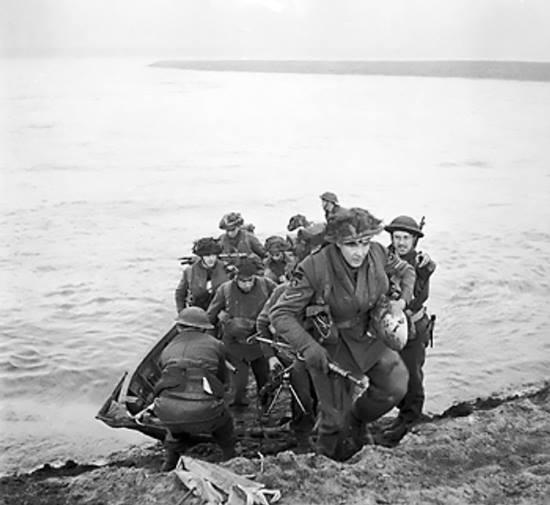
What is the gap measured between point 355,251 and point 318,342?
1.72ft

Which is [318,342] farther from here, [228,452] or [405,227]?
[228,452]

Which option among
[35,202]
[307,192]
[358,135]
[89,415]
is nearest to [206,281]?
[89,415]

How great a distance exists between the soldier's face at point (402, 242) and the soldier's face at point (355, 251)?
0.88 meters

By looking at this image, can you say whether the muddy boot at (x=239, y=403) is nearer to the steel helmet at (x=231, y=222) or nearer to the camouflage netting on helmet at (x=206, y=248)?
the camouflage netting on helmet at (x=206, y=248)

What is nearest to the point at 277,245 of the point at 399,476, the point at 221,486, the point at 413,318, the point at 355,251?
the point at 413,318

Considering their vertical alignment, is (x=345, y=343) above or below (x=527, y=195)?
above

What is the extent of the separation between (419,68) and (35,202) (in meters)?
13.1

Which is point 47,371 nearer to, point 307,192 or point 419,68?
point 307,192

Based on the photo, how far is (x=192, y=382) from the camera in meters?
4.05

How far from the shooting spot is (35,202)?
51.6ft

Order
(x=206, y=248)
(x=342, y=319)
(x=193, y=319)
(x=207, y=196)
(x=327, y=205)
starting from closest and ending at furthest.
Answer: (x=342, y=319) < (x=193, y=319) < (x=206, y=248) < (x=327, y=205) < (x=207, y=196)

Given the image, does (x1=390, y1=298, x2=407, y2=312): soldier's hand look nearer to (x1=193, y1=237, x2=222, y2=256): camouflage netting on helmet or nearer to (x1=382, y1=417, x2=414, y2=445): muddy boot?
(x1=382, y1=417, x2=414, y2=445): muddy boot

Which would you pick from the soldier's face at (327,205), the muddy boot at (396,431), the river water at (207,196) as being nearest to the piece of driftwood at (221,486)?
the muddy boot at (396,431)

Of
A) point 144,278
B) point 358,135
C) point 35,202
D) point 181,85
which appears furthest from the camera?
point 181,85
